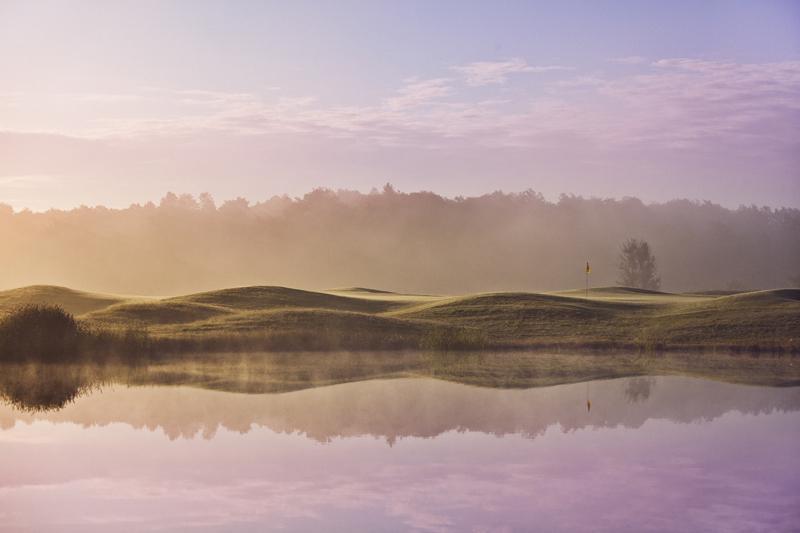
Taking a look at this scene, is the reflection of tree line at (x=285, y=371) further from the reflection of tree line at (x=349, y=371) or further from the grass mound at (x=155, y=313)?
the grass mound at (x=155, y=313)

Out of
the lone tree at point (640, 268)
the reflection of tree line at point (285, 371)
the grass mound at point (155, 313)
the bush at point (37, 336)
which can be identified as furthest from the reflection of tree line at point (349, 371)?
the lone tree at point (640, 268)

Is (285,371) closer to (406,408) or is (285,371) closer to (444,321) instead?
(406,408)

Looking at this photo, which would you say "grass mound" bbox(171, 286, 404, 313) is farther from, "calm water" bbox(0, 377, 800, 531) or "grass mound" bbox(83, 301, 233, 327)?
"calm water" bbox(0, 377, 800, 531)

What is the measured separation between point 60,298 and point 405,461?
48.5 meters

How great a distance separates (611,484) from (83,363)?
2445cm

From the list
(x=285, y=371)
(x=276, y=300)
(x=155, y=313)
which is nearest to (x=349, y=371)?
(x=285, y=371)

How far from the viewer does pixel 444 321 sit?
174 feet

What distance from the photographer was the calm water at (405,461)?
13.8 metres

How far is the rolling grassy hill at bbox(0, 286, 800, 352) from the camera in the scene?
4300 cm

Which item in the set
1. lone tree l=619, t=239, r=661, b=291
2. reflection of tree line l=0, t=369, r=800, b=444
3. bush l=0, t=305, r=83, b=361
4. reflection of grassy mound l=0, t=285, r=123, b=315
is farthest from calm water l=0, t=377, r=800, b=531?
lone tree l=619, t=239, r=661, b=291

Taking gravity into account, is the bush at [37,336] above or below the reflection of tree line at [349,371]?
above

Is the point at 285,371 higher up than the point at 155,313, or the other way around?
the point at 155,313

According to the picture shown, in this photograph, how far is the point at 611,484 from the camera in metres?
15.8

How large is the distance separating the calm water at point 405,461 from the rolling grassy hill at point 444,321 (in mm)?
15008
